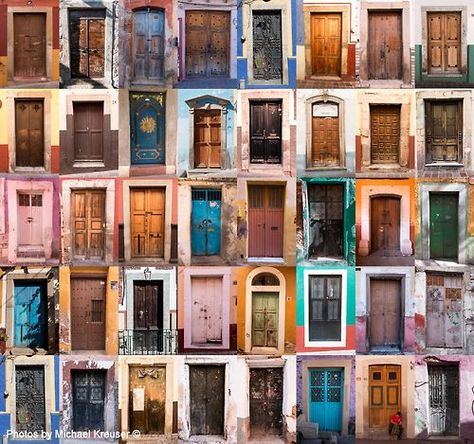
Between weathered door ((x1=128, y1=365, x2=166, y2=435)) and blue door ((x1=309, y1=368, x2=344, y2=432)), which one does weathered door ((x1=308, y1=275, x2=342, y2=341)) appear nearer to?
blue door ((x1=309, y1=368, x2=344, y2=432))

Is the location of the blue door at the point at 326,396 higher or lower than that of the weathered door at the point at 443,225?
lower

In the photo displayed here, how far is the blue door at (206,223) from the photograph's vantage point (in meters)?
11.7

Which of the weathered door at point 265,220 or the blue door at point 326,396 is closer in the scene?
the blue door at point 326,396

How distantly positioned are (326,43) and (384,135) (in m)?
1.92

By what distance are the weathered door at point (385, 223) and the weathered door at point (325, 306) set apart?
1.00 metres

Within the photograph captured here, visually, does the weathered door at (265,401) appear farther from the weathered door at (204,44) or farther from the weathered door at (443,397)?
the weathered door at (204,44)

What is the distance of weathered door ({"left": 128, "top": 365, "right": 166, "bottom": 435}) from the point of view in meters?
11.6

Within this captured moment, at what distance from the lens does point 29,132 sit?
38.2 ft

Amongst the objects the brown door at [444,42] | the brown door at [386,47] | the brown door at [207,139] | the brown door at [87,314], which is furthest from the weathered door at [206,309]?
the brown door at [444,42]

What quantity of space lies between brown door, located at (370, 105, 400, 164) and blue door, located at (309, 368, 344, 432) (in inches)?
151

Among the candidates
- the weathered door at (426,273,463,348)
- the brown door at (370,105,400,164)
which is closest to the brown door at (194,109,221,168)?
the brown door at (370,105,400,164)

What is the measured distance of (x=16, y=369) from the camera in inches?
458

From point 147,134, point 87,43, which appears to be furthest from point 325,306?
point 87,43

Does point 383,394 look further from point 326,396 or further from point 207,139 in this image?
point 207,139
